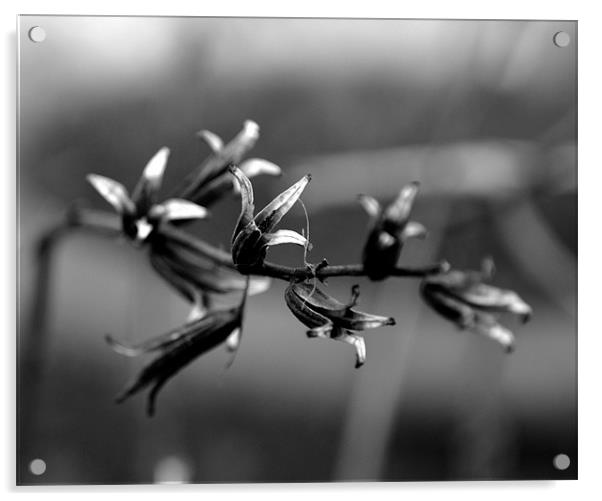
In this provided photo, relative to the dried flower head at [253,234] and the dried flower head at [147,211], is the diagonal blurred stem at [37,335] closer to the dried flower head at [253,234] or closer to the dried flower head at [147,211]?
the dried flower head at [147,211]

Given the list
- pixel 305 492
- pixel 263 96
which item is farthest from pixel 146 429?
pixel 263 96

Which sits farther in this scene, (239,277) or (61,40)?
(61,40)

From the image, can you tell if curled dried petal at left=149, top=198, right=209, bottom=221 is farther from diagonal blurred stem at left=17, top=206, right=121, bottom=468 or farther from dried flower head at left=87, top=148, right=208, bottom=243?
diagonal blurred stem at left=17, top=206, right=121, bottom=468

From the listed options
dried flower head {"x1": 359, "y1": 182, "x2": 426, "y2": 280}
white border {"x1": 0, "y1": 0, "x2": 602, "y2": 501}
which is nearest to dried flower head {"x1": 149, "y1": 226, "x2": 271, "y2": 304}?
dried flower head {"x1": 359, "y1": 182, "x2": 426, "y2": 280}

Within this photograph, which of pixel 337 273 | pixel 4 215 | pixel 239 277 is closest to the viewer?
pixel 337 273

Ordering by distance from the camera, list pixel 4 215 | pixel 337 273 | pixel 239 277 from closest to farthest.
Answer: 1. pixel 337 273
2. pixel 239 277
3. pixel 4 215

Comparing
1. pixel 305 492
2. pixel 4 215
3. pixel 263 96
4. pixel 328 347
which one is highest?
pixel 263 96

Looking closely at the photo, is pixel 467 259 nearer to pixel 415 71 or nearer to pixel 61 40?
pixel 415 71
